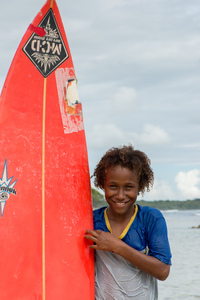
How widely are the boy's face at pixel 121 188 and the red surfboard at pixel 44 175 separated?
333 millimetres

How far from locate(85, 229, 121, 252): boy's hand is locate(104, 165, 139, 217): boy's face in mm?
155

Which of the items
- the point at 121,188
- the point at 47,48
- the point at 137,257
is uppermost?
the point at 47,48

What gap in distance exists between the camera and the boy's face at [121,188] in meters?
2.32

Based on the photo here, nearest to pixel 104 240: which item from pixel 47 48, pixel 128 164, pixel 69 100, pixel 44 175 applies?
pixel 128 164

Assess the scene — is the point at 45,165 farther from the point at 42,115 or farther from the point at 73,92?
the point at 73,92

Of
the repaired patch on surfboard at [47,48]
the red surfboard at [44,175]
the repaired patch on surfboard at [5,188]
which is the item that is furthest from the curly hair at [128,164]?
the repaired patch on surfboard at [47,48]

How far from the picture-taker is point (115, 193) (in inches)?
91.9

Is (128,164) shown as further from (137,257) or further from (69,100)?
(69,100)

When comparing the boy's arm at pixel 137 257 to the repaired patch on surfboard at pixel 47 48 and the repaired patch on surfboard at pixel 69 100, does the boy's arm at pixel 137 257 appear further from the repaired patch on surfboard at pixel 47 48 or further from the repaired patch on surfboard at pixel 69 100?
the repaired patch on surfboard at pixel 47 48

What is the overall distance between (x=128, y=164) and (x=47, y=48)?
100 cm

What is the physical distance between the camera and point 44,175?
8.47 feet

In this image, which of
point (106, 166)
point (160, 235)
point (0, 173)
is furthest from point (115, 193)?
point (0, 173)

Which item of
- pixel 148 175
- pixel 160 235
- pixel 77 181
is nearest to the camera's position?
pixel 160 235

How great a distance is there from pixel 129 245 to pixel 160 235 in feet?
0.60
